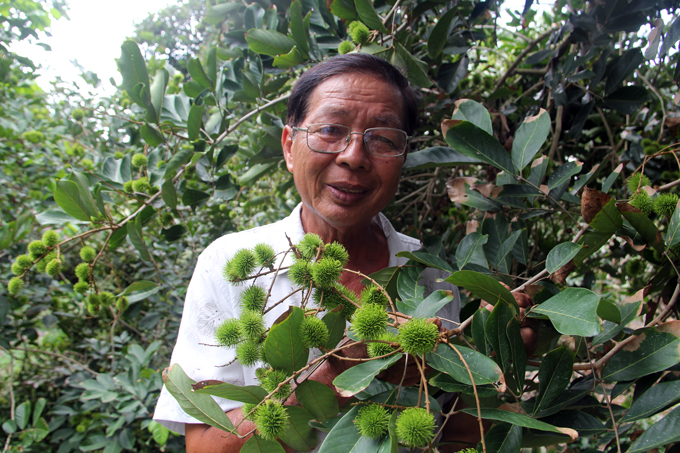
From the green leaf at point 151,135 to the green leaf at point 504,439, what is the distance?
51.7 inches

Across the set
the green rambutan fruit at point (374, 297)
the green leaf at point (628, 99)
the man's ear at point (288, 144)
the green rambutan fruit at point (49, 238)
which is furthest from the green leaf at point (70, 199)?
the green leaf at point (628, 99)

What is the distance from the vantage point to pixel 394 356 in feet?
1.77

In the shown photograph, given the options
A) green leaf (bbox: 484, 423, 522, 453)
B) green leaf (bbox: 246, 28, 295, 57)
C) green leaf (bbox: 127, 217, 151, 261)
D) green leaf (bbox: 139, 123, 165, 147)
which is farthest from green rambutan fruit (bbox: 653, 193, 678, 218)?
green leaf (bbox: 139, 123, 165, 147)

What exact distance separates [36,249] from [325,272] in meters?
1.06

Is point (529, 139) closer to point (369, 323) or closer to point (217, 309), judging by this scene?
point (369, 323)

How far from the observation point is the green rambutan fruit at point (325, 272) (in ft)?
2.03

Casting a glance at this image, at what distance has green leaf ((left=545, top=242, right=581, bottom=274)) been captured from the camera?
68 centimetres

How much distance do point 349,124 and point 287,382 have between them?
66 cm

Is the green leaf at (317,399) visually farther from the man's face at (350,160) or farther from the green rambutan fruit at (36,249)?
the green rambutan fruit at (36,249)

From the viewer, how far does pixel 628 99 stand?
1.34 meters

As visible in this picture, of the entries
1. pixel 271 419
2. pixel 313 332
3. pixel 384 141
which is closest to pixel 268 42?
pixel 384 141

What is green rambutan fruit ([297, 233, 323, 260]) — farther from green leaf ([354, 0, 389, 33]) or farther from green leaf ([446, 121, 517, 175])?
Answer: green leaf ([354, 0, 389, 33])

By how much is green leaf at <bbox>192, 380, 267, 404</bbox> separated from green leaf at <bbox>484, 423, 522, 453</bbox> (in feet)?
1.10

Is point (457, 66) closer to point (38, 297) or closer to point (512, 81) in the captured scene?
point (512, 81)
